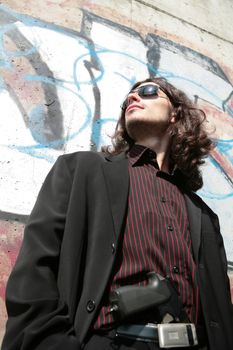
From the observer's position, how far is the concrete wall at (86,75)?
7.89 ft

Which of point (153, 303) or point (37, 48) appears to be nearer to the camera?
point (153, 303)

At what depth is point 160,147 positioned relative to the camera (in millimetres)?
2158

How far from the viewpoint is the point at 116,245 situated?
142 cm

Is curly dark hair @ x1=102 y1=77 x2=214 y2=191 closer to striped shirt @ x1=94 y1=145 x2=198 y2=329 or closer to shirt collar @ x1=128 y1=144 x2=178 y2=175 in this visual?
shirt collar @ x1=128 y1=144 x2=178 y2=175

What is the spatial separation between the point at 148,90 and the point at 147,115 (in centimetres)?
20

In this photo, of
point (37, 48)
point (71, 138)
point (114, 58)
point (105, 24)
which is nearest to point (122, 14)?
point (105, 24)

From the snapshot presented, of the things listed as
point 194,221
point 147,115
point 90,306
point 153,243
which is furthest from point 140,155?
point 90,306

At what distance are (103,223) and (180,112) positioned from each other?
111 cm

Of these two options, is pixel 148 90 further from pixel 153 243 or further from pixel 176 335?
pixel 176 335

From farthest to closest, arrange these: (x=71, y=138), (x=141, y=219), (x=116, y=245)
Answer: (x=71, y=138) → (x=141, y=219) → (x=116, y=245)

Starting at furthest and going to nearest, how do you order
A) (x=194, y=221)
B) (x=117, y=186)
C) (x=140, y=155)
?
(x=140, y=155) → (x=194, y=221) → (x=117, y=186)

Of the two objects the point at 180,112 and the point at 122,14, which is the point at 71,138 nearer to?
the point at 180,112

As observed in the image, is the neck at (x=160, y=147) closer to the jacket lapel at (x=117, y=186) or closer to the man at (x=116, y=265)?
the man at (x=116, y=265)

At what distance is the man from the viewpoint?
1.25 m
